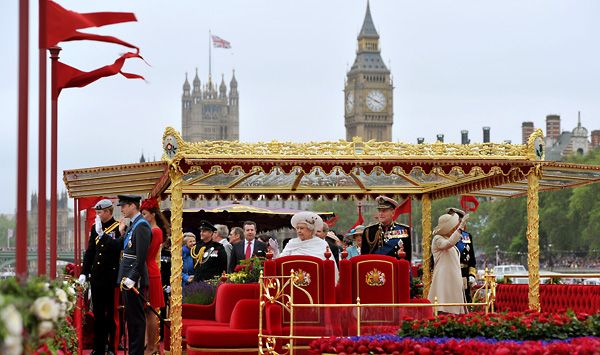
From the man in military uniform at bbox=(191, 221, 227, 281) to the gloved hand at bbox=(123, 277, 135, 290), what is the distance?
398 centimetres

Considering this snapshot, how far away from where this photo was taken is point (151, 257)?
556 inches

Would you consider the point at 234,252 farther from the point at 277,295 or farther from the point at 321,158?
the point at 277,295

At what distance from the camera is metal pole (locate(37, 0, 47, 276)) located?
29.7 feet

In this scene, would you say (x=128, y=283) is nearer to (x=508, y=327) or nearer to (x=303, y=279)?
(x=303, y=279)

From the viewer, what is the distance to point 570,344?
32.7 feet

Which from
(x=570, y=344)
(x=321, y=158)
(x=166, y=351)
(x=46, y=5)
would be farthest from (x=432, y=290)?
(x=46, y=5)

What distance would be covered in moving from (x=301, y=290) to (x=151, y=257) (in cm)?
183

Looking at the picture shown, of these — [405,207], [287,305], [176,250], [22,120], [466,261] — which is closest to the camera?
[22,120]

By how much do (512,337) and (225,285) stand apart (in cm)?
471

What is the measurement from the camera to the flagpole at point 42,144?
29.7 ft

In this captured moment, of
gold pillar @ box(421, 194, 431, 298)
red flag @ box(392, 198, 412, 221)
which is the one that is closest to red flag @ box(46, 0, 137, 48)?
gold pillar @ box(421, 194, 431, 298)

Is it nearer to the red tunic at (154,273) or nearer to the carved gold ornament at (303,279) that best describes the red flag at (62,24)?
the carved gold ornament at (303,279)

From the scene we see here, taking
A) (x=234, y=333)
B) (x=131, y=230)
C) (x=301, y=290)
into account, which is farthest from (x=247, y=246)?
(x=301, y=290)

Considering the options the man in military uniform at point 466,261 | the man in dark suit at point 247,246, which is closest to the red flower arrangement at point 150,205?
the man in dark suit at point 247,246
